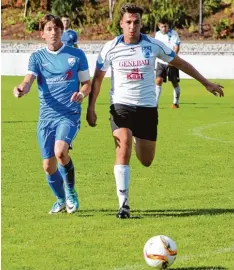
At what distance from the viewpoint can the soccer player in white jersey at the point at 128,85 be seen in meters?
10.3

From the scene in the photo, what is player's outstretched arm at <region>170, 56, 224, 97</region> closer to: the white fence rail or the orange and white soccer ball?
the orange and white soccer ball

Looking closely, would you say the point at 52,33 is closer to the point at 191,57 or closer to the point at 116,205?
the point at 116,205

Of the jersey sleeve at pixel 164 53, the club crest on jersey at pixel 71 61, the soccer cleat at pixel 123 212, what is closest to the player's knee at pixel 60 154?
the soccer cleat at pixel 123 212

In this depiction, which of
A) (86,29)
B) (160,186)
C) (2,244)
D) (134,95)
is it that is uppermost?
(134,95)

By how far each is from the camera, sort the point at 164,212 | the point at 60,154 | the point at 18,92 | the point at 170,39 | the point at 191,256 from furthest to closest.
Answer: the point at 170,39
the point at 164,212
the point at 60,154
the point at 18,92
the point at 191,256

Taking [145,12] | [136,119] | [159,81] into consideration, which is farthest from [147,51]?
[145,12]

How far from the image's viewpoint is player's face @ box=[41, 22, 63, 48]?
33.4 feet

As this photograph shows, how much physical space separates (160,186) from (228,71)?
22931 mm

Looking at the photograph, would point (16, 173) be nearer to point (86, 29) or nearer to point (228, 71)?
point (228, 71)

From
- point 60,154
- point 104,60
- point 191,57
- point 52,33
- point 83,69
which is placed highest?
point 52,33

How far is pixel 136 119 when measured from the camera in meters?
10.5

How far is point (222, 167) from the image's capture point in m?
14.1

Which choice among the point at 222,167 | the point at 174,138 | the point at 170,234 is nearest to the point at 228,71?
the point at 174,138

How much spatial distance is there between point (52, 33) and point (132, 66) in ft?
2.97
